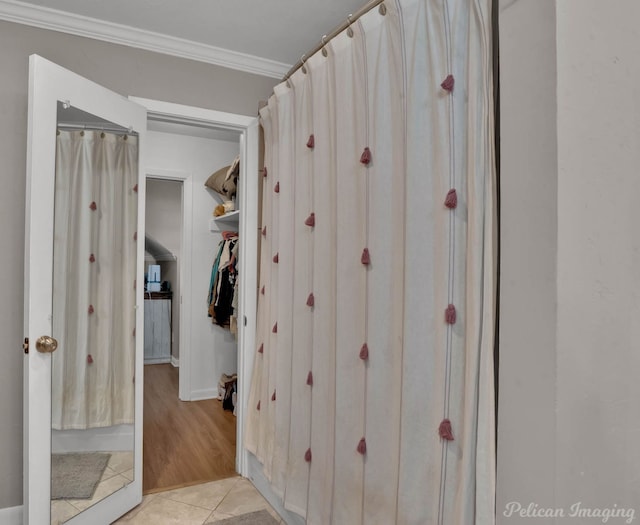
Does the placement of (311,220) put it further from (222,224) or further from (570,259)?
(222,224)

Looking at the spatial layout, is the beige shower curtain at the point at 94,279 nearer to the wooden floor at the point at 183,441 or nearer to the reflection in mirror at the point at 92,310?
the reflection in mirror at the point at 92,310

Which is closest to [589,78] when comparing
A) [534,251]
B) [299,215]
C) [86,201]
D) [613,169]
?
[613,169]

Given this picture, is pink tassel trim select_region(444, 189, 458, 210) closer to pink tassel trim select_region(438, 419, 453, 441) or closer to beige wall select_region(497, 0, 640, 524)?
beige wall select_region(497, 0, 640, 524)

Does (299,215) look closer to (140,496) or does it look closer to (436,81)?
(436,81)

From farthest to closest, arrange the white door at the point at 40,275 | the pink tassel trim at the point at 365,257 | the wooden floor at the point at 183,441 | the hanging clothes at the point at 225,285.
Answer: the hanging clothes at the point at 225,285 < the wooden floor at the point at 183,441 < the white door at the point at 40,275 < the pink tassel trim at the point at 365,257

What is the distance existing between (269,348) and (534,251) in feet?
5.82

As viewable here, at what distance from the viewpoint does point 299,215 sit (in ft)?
6.84

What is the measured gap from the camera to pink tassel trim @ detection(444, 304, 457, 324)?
1.20 meters

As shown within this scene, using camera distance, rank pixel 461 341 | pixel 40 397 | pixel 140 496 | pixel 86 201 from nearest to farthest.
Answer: pixel 461 341
pixel 40 397
pixel 86 201
pixel 140 496

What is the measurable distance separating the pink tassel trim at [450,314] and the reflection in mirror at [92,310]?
168cm

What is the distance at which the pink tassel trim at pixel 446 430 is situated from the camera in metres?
1.20

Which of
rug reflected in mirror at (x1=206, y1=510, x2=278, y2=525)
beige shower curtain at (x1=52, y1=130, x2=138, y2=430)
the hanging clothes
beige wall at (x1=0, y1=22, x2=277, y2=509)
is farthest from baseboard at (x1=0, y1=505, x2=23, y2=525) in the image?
the hanging clothes

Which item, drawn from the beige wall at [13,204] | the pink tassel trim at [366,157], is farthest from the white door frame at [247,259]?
the pink tassel trim at [366,157]

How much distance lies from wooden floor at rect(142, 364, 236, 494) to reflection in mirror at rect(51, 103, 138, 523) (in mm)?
465
